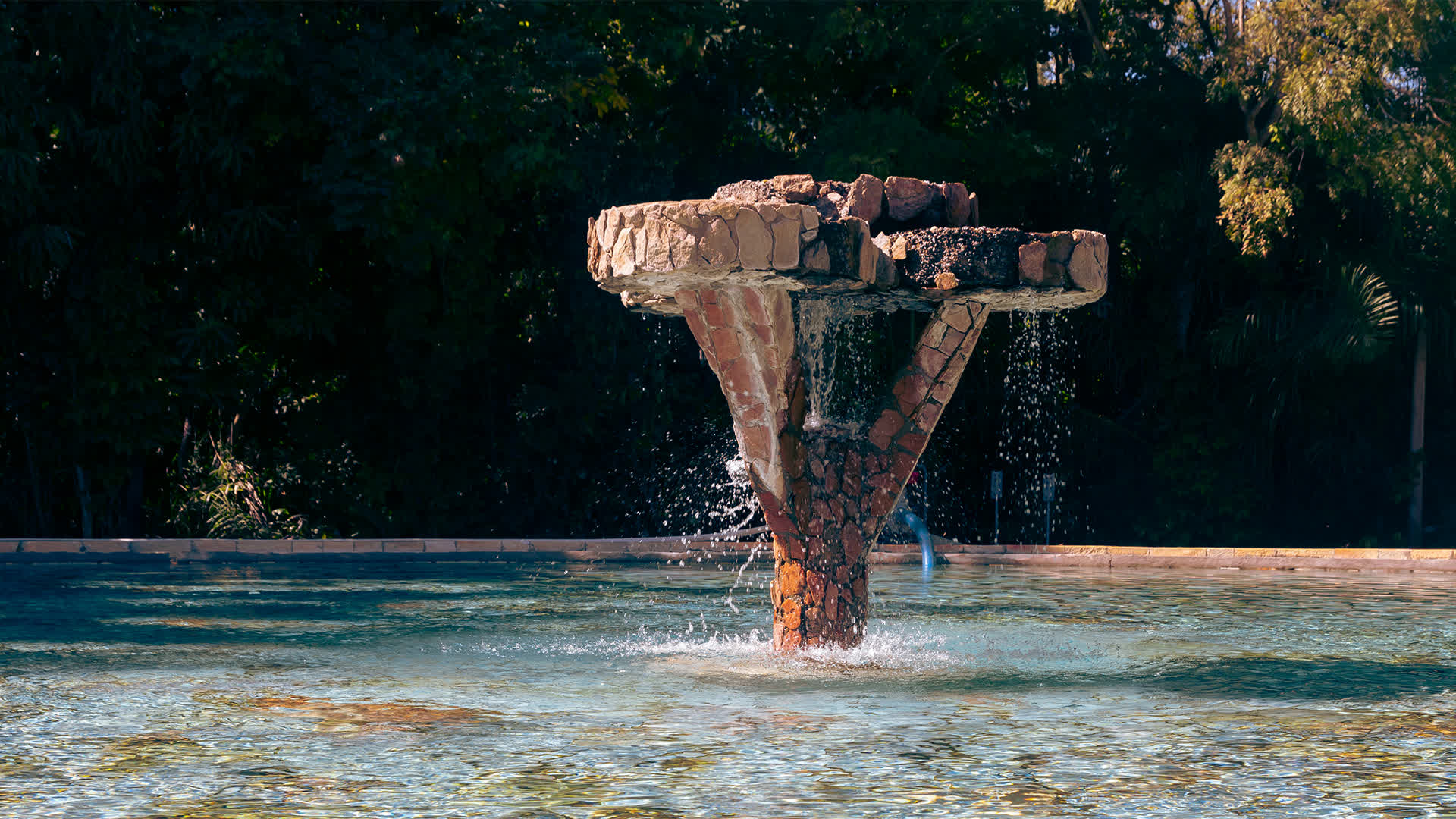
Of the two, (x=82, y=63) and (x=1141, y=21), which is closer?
(x=82, y=63)

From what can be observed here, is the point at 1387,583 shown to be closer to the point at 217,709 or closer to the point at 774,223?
the point at 774,223

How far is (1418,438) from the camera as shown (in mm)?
22203

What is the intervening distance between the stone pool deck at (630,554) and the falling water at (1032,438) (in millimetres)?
4163

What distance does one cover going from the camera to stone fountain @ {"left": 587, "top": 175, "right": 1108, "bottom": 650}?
343 inches

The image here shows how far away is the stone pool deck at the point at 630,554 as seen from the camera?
16.7m

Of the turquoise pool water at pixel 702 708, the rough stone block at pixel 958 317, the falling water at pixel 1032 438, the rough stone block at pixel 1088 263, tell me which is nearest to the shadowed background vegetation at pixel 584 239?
the falling water at pixel 1032 438

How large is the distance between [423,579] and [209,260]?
6.12m

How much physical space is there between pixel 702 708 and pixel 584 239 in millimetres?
14069

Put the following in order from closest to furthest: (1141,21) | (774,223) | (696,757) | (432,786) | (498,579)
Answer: (432,786) < (696,757) < (774,223) < (498,579) < (1141,21)

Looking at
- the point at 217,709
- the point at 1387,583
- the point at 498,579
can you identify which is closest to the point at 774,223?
the point at 217,709

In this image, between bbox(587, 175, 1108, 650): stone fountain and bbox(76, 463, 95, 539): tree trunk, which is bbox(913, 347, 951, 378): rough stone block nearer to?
bbox(587, 175, 1108, 650): stone fountain

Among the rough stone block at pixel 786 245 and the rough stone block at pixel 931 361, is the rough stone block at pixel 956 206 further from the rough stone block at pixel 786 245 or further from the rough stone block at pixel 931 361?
the rough stone block at pixel 786 245

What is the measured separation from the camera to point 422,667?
9070 millimetres

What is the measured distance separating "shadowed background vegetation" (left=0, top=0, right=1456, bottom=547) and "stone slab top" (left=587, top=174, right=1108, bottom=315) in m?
9.67
